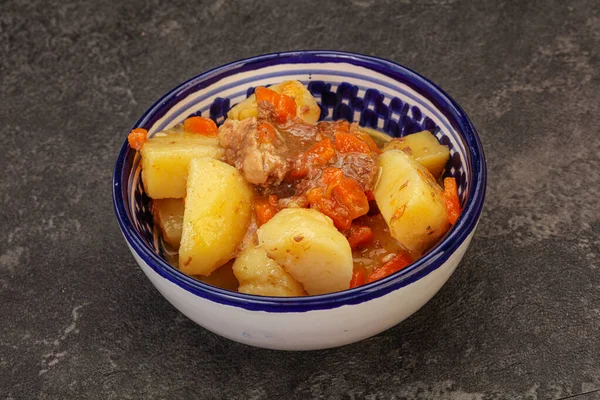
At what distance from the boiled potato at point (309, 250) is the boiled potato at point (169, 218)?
1.20ft

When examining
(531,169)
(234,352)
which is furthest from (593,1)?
(234,352)

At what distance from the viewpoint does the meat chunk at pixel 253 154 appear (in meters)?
1.92

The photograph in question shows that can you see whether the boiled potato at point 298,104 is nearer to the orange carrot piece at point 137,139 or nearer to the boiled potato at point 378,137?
the boiled potato at point 378,137

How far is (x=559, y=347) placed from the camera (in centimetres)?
202

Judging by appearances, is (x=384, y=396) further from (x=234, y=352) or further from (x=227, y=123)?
(x=227, y=123)

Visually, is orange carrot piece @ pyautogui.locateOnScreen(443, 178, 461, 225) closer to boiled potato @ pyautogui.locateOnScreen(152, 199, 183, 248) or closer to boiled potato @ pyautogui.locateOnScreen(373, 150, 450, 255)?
boiled potato @ pyautogui.locateOnScreen(373, 150, 450, 255)

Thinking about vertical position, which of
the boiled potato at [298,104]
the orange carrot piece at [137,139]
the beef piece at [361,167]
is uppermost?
the orange carrot piece at [137,139]

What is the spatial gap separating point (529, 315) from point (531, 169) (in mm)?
647

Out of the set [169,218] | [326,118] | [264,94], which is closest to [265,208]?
[169,218]

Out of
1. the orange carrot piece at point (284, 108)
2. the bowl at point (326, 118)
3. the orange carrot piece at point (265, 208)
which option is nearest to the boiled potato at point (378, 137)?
the bowl at point (326, 118)

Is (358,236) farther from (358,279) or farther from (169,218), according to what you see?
(169,218)

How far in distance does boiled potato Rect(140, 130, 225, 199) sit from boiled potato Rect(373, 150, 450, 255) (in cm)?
47

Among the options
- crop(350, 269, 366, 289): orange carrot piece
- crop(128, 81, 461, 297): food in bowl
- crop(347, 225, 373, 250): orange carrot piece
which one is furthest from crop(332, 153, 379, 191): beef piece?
crop(350, 269, 366, 289): orange carrot piece

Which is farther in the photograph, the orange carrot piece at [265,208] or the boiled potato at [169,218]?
the boiled potato at [169,218]
